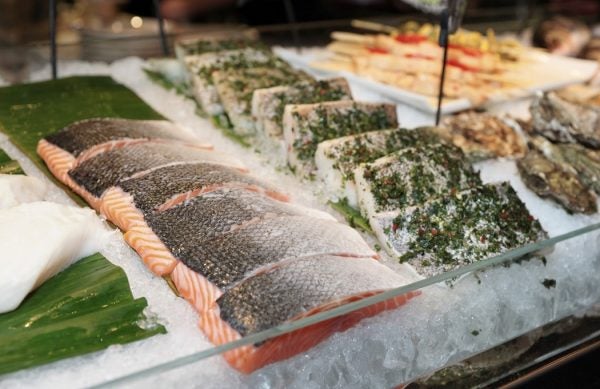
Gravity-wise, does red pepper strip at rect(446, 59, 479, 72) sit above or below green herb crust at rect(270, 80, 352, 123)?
below

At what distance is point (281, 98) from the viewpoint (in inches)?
Result: 140

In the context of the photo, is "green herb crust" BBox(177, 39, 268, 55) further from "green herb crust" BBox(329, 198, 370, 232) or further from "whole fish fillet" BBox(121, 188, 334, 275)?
"whole fish fillet" BBox(121, 188, 334, 275)

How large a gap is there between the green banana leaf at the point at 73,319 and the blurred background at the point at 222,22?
2489 mm

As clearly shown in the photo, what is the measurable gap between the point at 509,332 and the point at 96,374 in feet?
4.65

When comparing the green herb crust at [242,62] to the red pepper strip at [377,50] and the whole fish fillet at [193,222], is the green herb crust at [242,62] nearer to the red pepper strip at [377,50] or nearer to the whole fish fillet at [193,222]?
the red pepper strip at [377,50]

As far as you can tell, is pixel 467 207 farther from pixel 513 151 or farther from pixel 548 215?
pixel 513 151

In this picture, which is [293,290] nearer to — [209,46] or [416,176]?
[416,176]

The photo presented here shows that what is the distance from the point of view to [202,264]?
2.14 metres

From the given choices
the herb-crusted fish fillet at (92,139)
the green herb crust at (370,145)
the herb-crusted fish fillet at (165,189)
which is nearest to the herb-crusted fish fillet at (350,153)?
the green herb crust at (370,145)

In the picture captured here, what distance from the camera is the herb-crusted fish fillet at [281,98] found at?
3443 millimetres

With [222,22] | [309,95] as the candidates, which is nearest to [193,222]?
[309,95]

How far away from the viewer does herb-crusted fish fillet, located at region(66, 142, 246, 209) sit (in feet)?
8.99

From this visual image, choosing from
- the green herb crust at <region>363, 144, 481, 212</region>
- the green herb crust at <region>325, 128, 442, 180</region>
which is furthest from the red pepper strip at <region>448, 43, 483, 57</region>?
the green herb crust at <region>363, 144, 481, 212</region>

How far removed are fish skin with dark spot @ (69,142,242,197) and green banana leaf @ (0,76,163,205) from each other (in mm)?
391
